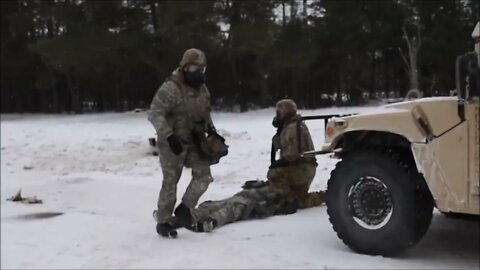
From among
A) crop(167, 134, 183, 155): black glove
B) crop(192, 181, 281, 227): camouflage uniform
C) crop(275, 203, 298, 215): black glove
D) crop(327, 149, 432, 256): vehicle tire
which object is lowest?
crop(275, 203, 298, 215): black glove

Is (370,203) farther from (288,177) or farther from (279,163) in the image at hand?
(279,163)

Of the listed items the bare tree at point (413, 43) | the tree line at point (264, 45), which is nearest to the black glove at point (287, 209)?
the tree line at point (264, 45)

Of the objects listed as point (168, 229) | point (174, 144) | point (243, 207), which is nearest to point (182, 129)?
point (174, 144)

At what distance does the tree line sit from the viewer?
79.7 ft

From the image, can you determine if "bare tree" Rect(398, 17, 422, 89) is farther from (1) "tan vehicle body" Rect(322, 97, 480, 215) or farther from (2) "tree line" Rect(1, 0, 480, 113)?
(1) "tan vehicle body" Rect(322, 97, 480, 215)

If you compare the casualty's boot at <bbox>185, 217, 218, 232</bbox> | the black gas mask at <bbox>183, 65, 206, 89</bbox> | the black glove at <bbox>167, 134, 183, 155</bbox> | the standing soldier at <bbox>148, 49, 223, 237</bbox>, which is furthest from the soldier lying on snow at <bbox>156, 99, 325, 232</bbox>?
the black gas mask at <bbox>183, 65, 206, 89</bbox>

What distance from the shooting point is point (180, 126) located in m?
6.55

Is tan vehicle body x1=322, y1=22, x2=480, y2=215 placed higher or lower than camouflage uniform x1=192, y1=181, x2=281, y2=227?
higher

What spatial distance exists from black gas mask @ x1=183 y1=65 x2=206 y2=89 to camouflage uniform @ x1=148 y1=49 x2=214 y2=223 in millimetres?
49

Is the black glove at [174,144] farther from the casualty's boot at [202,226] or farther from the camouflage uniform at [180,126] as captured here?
the casualty's boot at [202,226]

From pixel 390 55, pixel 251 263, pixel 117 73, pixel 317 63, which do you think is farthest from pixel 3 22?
pixel 251 263

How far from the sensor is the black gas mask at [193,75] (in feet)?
21.1

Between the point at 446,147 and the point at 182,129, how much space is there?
8.43 feet

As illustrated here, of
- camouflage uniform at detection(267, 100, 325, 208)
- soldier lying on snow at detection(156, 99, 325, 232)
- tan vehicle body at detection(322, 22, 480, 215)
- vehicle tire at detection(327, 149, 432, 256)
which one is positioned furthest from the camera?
camouflage uniform at detection(267, 100, 325, 208)
